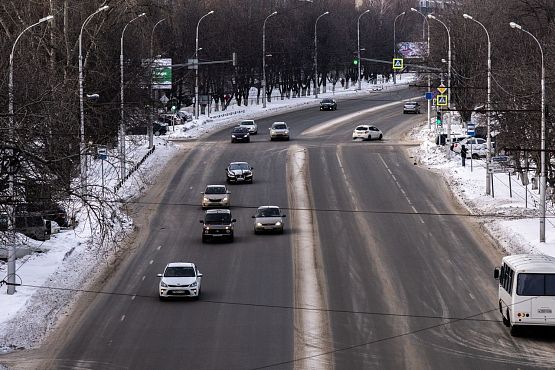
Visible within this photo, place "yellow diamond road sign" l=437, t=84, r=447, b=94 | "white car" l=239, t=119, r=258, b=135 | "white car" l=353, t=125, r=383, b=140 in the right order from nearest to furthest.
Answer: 1. "yellow diamond road sign" l=437, t=84, r=447, b=94
2. "white car" l=353, t=125, r=383, b=140
3. "white car" l=239, t=119, r=258, b=135

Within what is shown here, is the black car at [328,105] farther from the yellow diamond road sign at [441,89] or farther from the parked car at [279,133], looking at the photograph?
the yellow diamond road sign at [441,89]

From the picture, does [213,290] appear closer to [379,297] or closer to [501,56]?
[379,297]

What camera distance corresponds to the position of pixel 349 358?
2933cm

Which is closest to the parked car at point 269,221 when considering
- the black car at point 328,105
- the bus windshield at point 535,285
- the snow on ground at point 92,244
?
the snow on ground at point 92,244

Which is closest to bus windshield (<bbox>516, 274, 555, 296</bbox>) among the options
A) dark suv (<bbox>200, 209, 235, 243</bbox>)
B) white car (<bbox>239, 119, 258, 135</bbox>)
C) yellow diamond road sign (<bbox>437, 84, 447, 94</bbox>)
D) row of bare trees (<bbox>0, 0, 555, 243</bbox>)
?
row of bare trees (<bbox>0, 0, 555, 243</bbox>)

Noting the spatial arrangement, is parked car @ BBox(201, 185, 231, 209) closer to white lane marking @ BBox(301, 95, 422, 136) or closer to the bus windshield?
the bus windshield

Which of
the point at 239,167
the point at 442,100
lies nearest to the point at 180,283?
the point at 239,167

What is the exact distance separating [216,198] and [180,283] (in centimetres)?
1896

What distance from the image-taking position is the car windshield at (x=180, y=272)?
37344 mm

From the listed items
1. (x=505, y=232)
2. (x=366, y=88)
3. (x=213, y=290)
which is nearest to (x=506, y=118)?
(x=505, y=232)

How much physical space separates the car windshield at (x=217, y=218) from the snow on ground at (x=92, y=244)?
358cm

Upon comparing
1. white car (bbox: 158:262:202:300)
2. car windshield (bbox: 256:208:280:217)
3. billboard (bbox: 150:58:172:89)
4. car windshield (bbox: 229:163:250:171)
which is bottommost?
white car (bbox: 158:262:202:300)

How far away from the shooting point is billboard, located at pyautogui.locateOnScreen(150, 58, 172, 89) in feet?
262

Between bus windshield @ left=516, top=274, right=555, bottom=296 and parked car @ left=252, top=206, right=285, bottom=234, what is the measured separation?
60.7 ft
